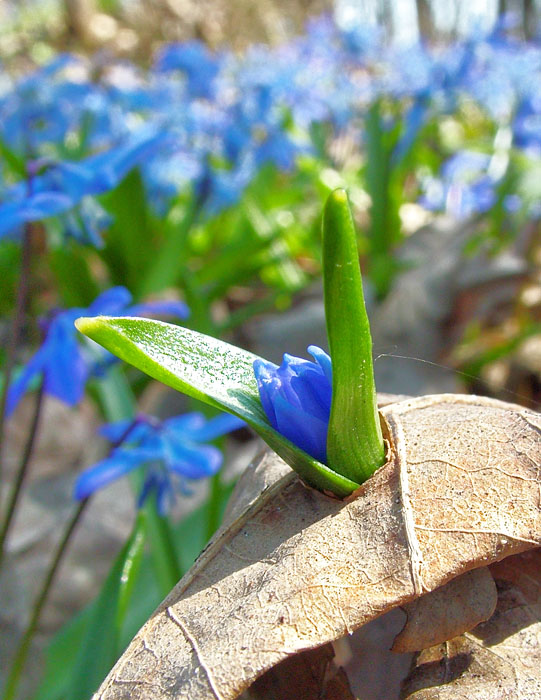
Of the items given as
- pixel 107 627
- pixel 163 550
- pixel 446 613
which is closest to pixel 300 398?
pixel 446 613

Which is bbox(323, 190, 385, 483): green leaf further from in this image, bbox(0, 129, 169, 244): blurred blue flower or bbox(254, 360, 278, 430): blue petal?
bbox(0, 129, 169, 244): blurred blue flower

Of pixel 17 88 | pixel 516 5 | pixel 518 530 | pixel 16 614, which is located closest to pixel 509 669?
pixel 518 530

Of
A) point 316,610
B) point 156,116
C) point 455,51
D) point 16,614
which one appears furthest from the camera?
point 455,51

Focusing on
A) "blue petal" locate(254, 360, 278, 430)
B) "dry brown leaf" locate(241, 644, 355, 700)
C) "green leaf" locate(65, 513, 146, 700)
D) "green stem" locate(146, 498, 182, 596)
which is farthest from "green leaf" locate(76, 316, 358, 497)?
"green stem" locate(146, 498, 182, 596)

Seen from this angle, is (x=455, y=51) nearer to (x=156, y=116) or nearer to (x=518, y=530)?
(x=156, y=116)

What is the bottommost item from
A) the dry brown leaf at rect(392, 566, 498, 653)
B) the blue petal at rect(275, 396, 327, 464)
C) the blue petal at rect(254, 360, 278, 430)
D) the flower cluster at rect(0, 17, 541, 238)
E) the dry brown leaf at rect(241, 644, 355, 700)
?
the dry brown leaf at rect(241, 644, 355, 700)

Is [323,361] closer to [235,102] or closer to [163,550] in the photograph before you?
[163,550]
